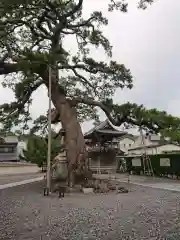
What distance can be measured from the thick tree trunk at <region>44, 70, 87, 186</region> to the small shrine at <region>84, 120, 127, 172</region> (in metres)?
9.73

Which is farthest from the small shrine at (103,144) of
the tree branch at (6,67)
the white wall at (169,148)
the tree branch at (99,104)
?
the white wall at (169,148)

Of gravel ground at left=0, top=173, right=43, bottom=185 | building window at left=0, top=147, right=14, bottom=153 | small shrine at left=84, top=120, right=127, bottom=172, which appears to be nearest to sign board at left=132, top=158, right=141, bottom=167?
small shrine at left=84, top=120, right=127, bottom=172

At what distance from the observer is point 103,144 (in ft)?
107

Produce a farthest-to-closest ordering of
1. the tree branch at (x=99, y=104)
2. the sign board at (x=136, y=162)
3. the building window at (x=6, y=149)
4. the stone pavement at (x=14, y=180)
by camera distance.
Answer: the building window at (x=6, y=149) < the sign board at (x=136, y=162) < the stone pavement at (x=14, y=180) < the tree branch at (x=99, y=104)

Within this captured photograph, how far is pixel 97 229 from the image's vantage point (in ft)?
25.4

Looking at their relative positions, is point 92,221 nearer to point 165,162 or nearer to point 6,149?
point 165,162

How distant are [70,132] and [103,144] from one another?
12908mm

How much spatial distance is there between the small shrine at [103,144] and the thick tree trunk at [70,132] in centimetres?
973

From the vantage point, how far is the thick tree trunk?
1970cm

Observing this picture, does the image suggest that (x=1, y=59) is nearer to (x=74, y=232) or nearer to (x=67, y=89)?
(x=67, y=89)

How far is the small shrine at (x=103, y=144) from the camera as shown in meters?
30.6

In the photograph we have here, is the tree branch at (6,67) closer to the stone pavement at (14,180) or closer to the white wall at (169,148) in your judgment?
the stone pavement at (14,180)

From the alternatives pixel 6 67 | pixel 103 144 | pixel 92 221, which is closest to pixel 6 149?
pixel 103 144

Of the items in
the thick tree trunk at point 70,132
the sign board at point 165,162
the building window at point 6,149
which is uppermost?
the building window at point 6,149
